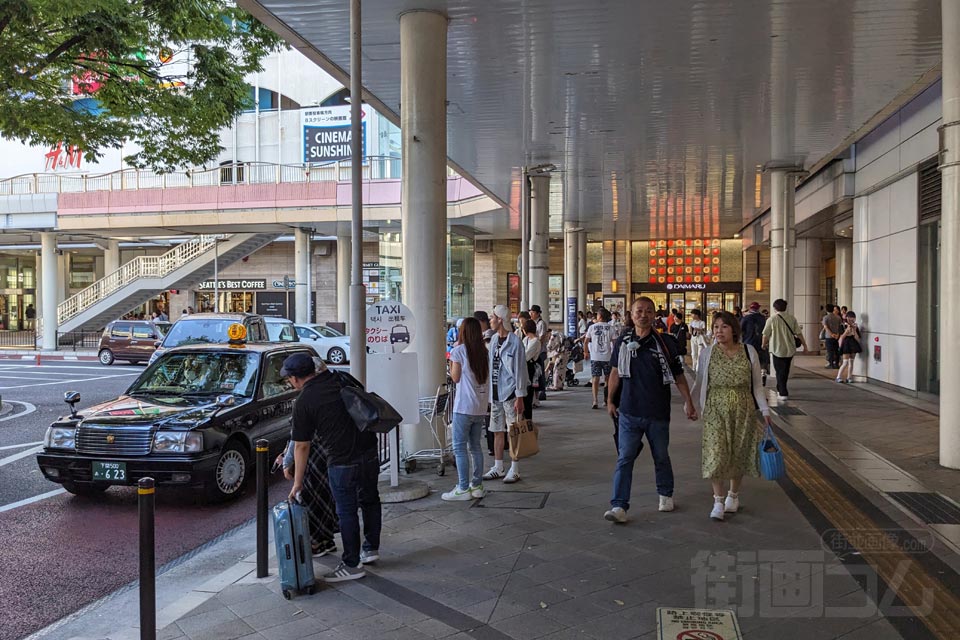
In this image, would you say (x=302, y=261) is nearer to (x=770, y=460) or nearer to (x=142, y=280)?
(x=142, y=280)

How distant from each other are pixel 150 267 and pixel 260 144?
34.2ft

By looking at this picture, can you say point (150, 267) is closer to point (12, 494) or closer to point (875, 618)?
point (12, 494)

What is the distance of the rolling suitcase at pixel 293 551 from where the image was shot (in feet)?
15.4

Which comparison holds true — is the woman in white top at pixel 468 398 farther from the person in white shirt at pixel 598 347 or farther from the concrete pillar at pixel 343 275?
the concrete pillar at pixel 343 275

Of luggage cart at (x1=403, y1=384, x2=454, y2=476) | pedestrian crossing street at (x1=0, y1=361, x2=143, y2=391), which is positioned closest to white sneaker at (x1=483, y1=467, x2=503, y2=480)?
luggage cart at (x1=403, y1=384, x2=454, y2=476)

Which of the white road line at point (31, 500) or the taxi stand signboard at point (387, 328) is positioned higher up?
the taxi stand signboard at point (387, 328)

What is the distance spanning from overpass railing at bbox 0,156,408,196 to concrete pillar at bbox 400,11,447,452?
22.6 metres

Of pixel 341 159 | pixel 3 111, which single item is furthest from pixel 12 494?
pixel 341 159

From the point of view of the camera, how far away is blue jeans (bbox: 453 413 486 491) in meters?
6.92

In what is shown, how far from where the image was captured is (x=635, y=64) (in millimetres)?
11461

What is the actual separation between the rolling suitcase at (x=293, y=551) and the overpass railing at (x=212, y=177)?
27.8 metres

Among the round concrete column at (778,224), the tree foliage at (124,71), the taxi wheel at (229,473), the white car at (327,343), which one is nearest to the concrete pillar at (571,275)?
the white car at (327,343)

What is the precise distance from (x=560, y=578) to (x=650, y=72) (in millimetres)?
9145

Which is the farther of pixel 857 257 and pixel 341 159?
pixel 341 159
